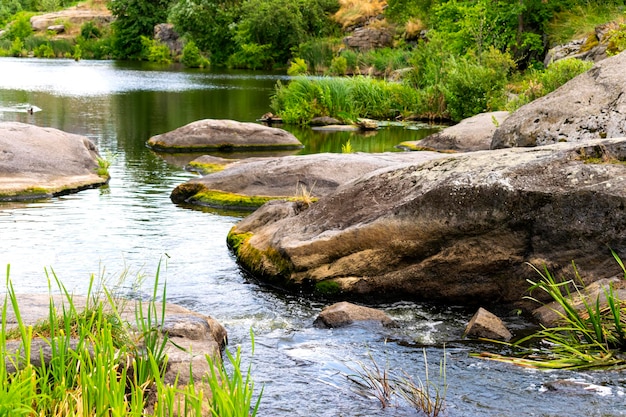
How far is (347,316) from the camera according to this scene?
25.9ft

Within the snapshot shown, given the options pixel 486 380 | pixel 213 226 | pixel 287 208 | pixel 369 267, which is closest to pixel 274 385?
pixel 486 380

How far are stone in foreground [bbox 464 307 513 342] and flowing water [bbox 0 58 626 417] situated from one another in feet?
0.51

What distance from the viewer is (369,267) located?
9.05 metres

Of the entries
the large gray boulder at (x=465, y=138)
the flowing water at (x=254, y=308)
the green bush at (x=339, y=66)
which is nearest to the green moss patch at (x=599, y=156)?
the flowing water at (x=254, y=308)

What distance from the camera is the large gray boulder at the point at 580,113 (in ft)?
41.1

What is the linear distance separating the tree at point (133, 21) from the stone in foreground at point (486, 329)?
84073 millimetres

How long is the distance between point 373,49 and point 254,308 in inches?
2124

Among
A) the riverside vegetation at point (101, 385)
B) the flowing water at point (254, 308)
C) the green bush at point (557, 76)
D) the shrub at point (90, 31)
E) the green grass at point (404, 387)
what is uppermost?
the shrub at point (90, 31)

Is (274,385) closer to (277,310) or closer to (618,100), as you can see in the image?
(277,310)

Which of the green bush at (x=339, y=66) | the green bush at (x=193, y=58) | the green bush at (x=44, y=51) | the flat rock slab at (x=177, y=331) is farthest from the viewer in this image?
the green bush at (x=44, y=51)

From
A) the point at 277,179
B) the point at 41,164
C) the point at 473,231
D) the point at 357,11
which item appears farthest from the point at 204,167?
the point at 357,11

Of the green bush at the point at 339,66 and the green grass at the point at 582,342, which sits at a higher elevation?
the green bush at the point at 339,66

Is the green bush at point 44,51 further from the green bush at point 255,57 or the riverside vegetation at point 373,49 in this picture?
the green bush at point 255,57

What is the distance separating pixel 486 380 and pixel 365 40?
61.8 metres
